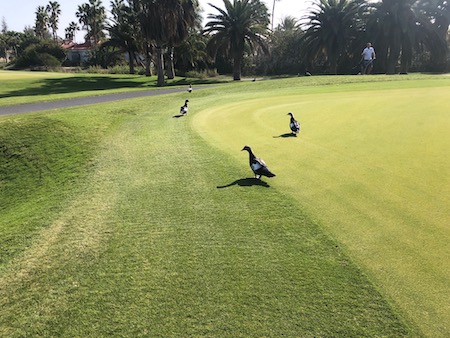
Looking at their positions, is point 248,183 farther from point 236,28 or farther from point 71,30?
point 71,30

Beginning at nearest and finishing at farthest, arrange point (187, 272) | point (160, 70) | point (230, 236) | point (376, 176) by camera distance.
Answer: point (187, 272) < point (230, 236) < point (376, 176) < point (160, 70)

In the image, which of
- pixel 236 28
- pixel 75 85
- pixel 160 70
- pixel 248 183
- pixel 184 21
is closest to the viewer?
pixel 248 183

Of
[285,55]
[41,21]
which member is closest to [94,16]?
[41,21]

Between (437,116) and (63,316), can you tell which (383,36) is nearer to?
(437,116)

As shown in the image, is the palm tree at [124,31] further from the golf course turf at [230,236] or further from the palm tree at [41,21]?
the palm tree at [41,21]

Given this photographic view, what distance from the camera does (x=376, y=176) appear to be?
7.86 metres

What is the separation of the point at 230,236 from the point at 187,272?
43.0 inches

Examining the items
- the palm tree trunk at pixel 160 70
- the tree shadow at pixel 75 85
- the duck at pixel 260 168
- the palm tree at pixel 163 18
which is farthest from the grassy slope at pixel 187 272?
the palm tree trunk at pixel 160 70

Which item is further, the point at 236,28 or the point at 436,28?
the point at 436,28

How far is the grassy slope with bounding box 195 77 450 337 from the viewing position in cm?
462

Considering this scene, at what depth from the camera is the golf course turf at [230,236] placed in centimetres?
419

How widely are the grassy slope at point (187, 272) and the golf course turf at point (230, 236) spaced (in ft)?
0.07

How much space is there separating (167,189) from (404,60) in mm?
43723

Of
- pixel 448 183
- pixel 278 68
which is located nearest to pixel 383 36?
pixel 278 68
